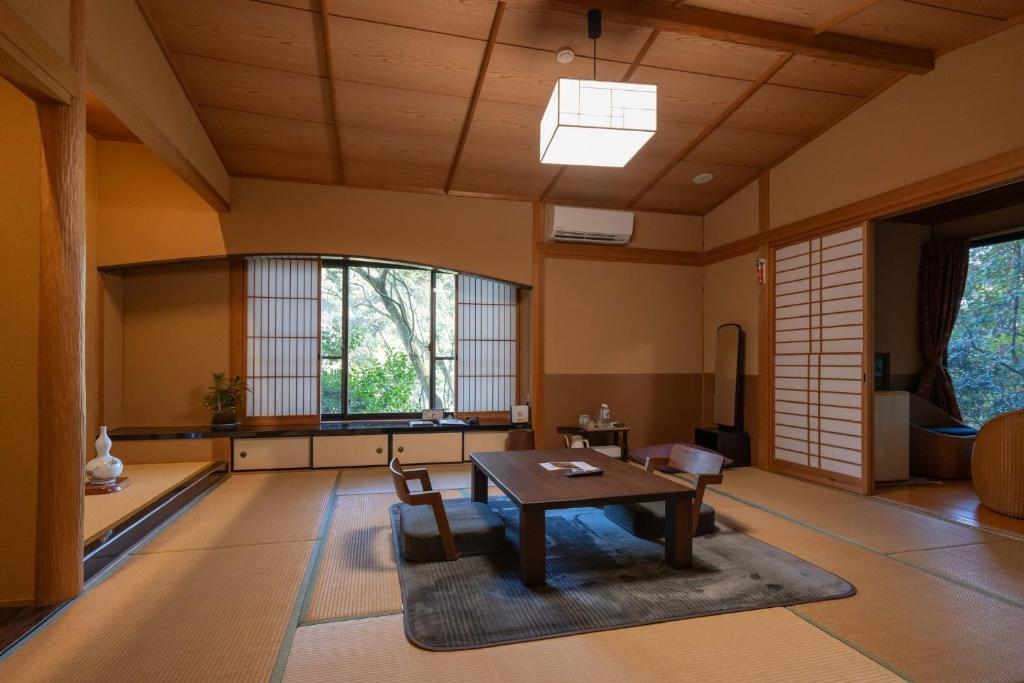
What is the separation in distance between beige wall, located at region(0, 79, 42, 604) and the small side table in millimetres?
4193

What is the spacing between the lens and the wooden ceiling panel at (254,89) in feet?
12.0

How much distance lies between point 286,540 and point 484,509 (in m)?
1.19

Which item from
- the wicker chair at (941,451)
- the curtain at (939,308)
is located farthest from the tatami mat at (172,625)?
the curtain at (939,308)

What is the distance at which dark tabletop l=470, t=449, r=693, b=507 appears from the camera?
2.54m

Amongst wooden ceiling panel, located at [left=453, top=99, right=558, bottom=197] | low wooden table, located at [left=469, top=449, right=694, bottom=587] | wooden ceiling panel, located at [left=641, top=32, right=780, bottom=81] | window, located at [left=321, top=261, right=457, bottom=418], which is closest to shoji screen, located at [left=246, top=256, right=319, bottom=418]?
window, located at [left=321, top=261, right=457, bottom=418]

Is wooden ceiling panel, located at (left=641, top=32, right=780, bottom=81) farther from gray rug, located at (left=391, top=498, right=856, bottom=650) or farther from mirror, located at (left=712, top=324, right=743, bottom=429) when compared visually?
gray rug, located at (left=391, top=498, right=856, bottom=650)

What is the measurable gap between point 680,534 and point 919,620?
3.24 ft

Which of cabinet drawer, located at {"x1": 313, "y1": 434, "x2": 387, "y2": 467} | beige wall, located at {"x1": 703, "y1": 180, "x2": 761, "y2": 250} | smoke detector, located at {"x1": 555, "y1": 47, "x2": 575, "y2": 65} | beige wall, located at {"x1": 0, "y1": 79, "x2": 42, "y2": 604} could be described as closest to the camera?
beige wall, located at {"x1": 0, "y1": 79, "x2": 42, "y2": 604}

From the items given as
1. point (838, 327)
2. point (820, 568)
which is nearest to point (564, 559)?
point (820, 568)

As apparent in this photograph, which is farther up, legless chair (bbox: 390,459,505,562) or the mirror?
the mirror

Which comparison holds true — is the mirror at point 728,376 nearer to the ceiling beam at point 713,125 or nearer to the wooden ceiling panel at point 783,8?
the ceiling beam at point 713,125

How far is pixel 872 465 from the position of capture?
4.21 metres

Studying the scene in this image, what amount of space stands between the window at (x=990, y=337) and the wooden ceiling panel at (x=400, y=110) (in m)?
5.66

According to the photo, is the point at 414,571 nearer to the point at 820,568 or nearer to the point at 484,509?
the point at 484,509
